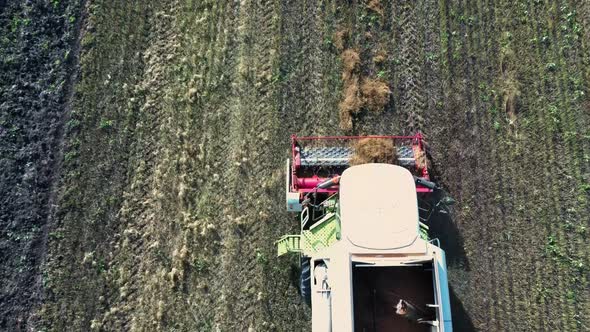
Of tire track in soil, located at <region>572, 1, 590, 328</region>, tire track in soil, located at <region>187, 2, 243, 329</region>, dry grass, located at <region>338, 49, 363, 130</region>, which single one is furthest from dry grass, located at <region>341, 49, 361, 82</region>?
tire track in soil, located at <region>572, 1, 590, 328</region>

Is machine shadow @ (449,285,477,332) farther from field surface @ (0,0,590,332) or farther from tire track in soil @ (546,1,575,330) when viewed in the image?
tire track in soil @ (546,1,575,330)

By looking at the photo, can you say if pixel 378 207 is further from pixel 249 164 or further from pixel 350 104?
pixel 249 164

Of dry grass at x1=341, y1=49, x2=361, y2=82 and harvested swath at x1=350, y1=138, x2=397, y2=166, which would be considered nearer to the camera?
harvested swath at x1=350, y1=138, x2=397, y2=166

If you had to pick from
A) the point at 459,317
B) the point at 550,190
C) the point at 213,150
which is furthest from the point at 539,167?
the point at 213,150

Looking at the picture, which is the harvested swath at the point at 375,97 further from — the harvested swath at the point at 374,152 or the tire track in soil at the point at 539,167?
the tire track in soil at the point at 539,167

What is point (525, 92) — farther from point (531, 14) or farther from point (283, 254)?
point (283, 254)
